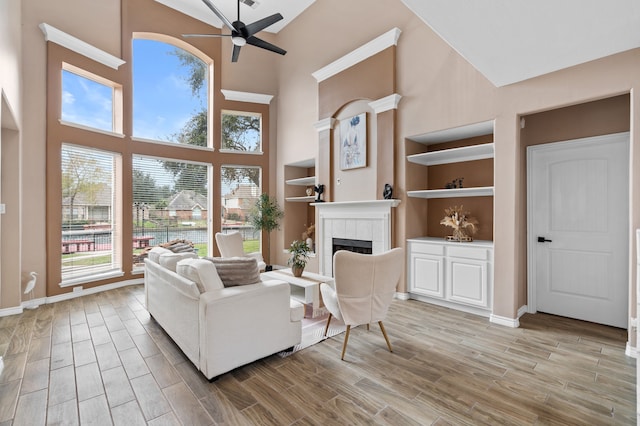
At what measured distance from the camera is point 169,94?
246 inches

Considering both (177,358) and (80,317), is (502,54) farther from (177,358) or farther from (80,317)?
(80,317)

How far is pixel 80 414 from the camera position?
1.98 m

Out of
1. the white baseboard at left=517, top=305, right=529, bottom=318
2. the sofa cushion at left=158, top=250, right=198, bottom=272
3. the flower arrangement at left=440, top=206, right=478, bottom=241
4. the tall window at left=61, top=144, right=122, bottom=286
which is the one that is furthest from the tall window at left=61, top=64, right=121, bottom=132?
the white baseboard at left=517, top=305, right=529, bottom=318

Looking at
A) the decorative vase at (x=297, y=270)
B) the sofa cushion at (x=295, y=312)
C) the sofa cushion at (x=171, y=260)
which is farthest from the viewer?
the decorative vase at (x=297, y=270)

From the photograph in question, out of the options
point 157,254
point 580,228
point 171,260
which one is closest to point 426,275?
point 580,228

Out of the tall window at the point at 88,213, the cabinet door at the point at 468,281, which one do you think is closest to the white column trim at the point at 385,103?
the cabinet door at the point at 468,281

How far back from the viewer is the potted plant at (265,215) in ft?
22.4

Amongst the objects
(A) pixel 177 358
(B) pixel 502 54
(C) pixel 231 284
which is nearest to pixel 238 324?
(C) pixel 231 284

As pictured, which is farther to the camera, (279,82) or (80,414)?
(279,82)

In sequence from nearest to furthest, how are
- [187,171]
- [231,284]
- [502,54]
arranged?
[231,284]
[502,54]
[187,171]

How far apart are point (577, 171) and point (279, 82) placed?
6.12 meters

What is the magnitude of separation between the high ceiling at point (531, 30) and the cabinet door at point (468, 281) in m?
2.30

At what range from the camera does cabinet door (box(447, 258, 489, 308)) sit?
376cm

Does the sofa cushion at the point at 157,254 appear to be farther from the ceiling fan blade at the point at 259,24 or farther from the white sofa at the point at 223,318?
the ceiling fan blade at the point at 259,24
